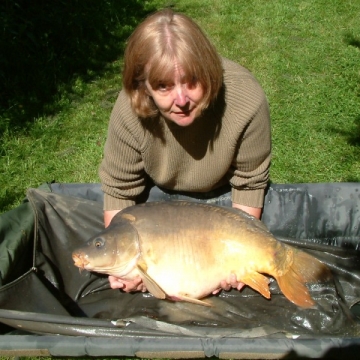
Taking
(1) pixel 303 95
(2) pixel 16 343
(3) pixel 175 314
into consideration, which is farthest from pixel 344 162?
(2) pixel 16 343

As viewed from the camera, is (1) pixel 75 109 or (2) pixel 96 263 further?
(1) pixel 75 109

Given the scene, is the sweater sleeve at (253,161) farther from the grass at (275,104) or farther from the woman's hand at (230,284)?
the grass at (275,104)

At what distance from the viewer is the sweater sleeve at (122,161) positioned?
191 cm

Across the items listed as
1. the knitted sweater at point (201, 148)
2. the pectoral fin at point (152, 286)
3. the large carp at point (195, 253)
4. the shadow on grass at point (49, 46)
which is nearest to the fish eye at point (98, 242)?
the large carp at point (195, 253)

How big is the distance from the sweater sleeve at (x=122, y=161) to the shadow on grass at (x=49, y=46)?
140 cm

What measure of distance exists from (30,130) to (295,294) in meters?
1.98

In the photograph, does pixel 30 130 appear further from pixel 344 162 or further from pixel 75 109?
pixel 344 162

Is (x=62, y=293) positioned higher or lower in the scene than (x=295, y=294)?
lower

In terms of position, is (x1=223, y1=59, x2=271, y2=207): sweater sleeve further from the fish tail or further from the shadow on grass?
Result: the shadow on grass

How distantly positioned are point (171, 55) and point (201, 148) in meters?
0.44

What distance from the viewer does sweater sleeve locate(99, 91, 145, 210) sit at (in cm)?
191

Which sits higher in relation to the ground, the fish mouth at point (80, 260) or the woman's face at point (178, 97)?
the woman's face at point (178, 97)

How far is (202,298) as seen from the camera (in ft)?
6.64

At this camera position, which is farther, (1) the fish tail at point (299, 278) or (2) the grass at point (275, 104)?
(2) the grass at point (275, 104)
